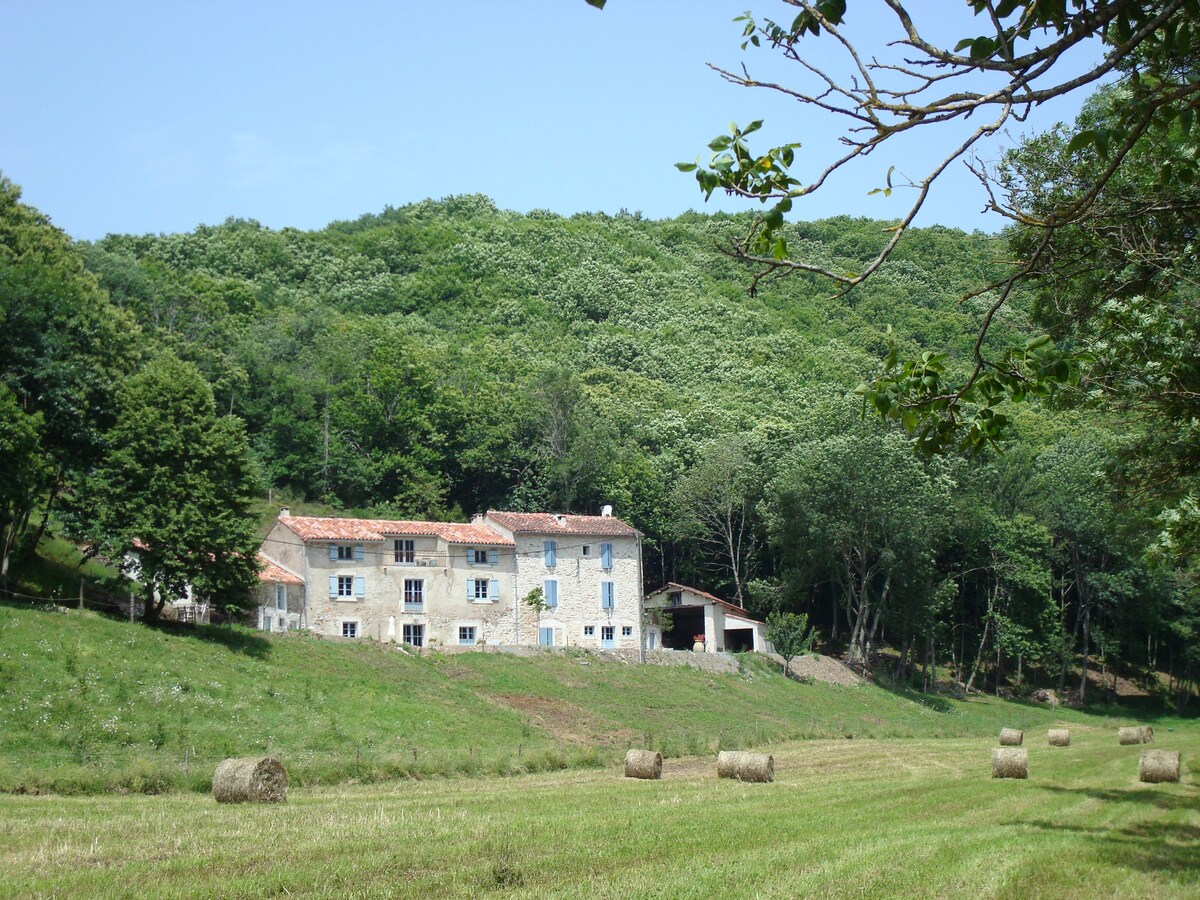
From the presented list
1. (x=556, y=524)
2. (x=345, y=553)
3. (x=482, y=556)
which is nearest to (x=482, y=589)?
(x=482, y=556)

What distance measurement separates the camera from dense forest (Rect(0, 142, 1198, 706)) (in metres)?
46.3

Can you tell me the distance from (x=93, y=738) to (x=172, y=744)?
2025mm

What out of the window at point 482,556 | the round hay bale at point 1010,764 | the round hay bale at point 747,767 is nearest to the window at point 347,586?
the window at point 482,556

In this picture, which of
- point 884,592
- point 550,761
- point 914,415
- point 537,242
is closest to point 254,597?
point 550,761

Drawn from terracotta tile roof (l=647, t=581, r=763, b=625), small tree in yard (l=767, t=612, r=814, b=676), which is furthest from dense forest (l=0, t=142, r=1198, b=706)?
small tree in yard (l=767, t=612, r=814, b=676)

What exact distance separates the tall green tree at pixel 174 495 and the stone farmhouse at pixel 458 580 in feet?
34.3

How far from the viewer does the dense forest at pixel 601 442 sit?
46344 millimetres

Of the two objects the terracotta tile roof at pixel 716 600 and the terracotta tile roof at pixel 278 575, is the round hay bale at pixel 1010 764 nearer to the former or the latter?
the terracotta tile roof at pixel 278 575

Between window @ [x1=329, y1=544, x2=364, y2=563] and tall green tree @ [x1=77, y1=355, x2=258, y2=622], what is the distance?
1272 cm

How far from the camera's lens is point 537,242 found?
13612 centimetres

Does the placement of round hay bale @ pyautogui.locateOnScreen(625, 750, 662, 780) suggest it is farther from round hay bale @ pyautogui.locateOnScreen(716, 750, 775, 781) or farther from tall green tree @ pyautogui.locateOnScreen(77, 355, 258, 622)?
tall green tree @ pyautogui.locateOnScreen(77, 355, 258, 622)

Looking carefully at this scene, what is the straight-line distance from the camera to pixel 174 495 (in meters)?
45.3

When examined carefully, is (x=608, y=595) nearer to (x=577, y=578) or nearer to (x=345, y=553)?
Answer: (x=577, y=578)

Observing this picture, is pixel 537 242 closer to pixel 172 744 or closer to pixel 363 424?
pixel 363 424
